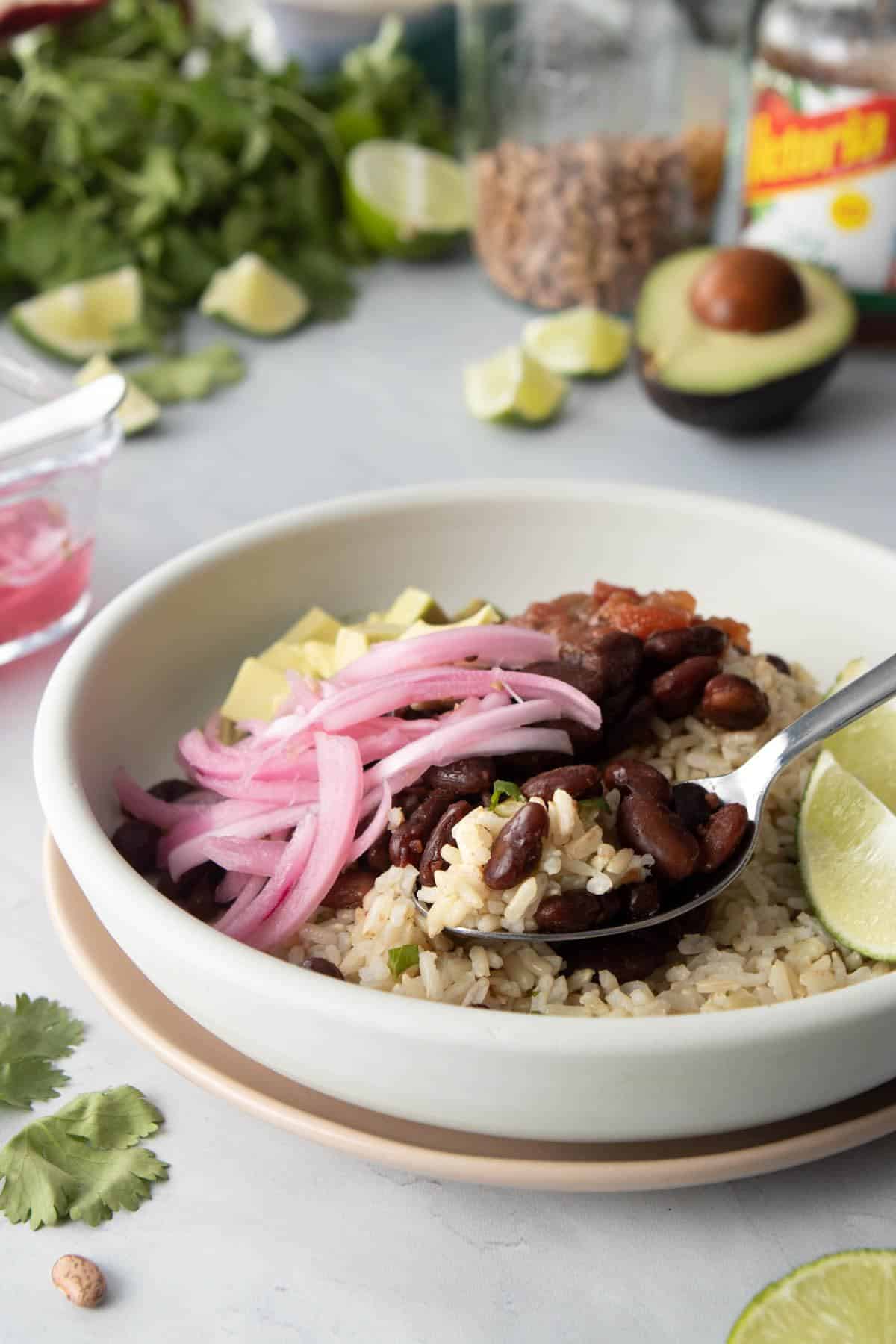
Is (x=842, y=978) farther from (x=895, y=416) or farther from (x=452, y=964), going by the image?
(x=895, y=416)

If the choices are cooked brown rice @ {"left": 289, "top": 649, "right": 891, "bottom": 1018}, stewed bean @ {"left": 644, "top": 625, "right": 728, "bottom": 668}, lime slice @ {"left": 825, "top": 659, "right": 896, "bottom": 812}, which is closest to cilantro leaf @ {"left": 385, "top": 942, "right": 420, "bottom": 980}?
cooked brown rice @ {"left": 289, "top": 649, "right": 891, "bottom": 1018}

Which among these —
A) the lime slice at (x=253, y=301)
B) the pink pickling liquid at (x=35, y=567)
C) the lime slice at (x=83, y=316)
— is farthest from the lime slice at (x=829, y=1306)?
the lime slice at (x=253, y=301)

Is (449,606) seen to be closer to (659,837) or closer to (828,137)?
(659,837)

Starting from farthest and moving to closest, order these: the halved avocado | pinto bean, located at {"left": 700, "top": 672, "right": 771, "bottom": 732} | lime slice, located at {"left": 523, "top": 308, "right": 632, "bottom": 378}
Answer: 1. lime slice, located at {"left": 523, "top": 308, "right": 632, "bottom": 378}
2. the halved avocado
3. pinto bean, located at {"left": 700, "top": 672, "right": 771, "bottom": 732}

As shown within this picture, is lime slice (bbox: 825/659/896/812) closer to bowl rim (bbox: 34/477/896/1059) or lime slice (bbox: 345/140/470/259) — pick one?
bowl rim (bbox: 34/477/896/1059)

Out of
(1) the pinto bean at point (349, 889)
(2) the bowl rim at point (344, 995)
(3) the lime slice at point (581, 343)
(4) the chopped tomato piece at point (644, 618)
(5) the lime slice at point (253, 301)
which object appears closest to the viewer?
(2) the bowl rim at point (344, 995)

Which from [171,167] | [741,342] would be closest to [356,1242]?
[741,342]

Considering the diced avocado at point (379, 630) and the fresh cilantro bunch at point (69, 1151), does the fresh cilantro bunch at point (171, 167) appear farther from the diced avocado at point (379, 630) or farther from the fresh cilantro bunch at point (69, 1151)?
the fresh cilantro bunch at point (69, 1151)
